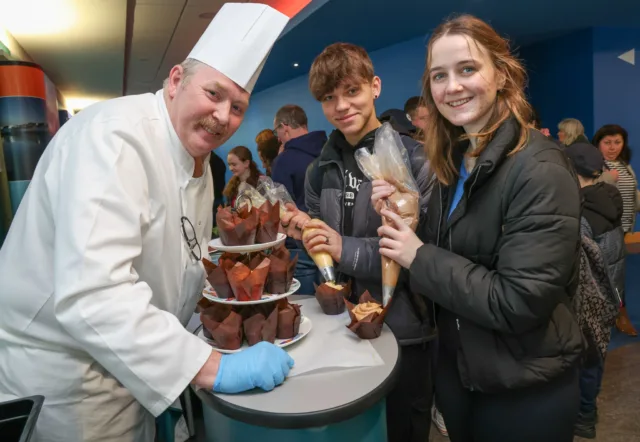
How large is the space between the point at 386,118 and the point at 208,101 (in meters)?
0.85

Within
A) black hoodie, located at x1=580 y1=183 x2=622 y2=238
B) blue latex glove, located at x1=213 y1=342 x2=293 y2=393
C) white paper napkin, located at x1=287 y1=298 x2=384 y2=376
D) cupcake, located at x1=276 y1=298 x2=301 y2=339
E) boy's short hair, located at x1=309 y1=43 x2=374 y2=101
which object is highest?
boy's short hair, located at x1=309 y1=43 x2=374 y2=101

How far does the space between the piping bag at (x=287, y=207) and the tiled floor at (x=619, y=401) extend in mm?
1104

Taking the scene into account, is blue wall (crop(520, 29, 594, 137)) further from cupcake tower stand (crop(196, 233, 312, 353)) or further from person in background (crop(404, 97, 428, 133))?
cupcake tower stand (crop(196, 233, 312, 353))

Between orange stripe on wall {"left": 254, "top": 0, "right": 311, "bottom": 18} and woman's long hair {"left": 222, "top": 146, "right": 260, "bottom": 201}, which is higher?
orange stripe on wall {"left": 254, "top": 0, "right": 311, "bottom": 18}

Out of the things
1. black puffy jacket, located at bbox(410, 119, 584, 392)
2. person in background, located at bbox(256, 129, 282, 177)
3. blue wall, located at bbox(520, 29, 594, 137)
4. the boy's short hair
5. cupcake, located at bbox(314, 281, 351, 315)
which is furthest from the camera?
blue wall, located at bbox(520, 29, 594, 137)

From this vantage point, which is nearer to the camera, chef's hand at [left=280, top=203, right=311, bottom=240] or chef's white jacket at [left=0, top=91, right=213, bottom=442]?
chef's white jacket at [left=0, top=91, right=213, bottom=442]

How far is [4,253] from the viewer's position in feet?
4.28

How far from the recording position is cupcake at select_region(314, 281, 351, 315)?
5.20 ft

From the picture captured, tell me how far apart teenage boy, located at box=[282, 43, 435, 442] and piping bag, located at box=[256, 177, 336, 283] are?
26 mm

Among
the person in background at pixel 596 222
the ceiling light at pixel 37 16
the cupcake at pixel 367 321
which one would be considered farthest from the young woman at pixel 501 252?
the ceiling light at pixel 37 16

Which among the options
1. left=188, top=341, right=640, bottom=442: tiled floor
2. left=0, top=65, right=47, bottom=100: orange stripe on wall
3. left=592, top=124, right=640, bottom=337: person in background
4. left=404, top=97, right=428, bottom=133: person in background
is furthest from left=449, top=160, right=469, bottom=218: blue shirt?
left=0, top=65, right=47, bottom=100: orange stripe on wall

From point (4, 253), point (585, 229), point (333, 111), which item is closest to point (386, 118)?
point (333, 111)

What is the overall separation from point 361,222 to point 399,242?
14.1 inches

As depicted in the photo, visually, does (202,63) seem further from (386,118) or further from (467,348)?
(467,348)
